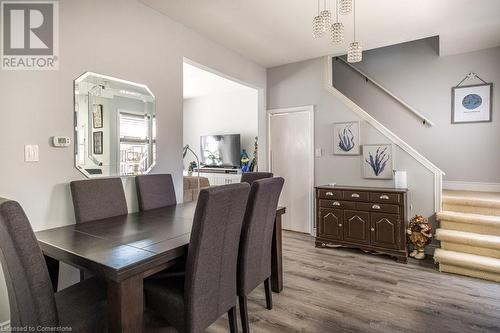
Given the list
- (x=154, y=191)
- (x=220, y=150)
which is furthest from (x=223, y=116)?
Result: (x=154, y=191)

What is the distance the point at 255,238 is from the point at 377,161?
2552 millimetres

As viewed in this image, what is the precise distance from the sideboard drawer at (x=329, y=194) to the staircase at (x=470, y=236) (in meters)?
1.15

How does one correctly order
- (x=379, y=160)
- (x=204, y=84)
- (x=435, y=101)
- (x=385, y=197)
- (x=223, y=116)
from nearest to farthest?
(x=385, y=197) < (x=379, y=160) < (x=435, y=101) < (x=204, y=84) < (x=223, y=116)

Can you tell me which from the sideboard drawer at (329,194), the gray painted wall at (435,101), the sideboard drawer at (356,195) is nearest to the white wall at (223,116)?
the gray painted wall at (435,101)

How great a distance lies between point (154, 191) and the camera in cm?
267

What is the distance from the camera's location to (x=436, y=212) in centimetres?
342

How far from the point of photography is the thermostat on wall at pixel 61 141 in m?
2.09

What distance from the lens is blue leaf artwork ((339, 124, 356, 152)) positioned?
3980 millimetres

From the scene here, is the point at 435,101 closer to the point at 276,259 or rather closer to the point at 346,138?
the point at 346,138

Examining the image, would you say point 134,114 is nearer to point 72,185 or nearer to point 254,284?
point 72,185

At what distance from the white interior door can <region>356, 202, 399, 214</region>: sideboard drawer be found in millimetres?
961

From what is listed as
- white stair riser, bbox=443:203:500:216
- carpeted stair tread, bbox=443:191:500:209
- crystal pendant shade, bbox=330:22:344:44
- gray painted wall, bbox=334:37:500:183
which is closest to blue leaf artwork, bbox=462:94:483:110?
gray painted wall, bbox=334:37:500:183

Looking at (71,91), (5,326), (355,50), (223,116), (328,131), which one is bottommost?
(5,326)

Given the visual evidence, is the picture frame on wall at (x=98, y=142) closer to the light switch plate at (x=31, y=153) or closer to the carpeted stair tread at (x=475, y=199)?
the light switch plate at (x=31, y=153)
